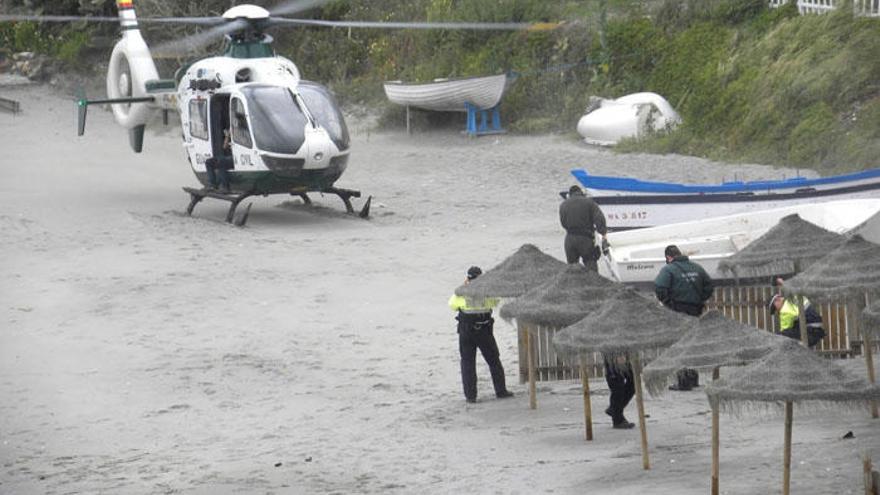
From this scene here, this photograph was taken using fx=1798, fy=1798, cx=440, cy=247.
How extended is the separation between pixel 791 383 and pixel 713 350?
51.6 inches

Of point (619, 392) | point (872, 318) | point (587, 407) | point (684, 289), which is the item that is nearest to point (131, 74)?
point (684, 289)

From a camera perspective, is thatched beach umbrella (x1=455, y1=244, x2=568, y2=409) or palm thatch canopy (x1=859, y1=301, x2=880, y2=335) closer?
palm thatch canopy (x1=859, y1=301, x2=880, y2=335)

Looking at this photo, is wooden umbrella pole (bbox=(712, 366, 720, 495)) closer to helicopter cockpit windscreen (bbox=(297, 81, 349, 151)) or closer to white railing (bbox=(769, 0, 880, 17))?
helicopter cockpit windscreen (bbox=(297, 81, 349, 151))

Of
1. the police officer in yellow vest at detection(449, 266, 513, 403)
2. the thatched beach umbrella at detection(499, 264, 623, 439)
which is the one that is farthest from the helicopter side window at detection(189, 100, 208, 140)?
the thatched beach umbrella at detection(499, 264, 623, 439)

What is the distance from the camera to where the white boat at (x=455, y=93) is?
40.3m

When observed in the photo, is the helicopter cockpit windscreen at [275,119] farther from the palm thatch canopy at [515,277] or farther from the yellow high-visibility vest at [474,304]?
the palm thatch canopy at [515,277]

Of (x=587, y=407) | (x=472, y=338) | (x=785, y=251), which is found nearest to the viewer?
(x=587, y=407)

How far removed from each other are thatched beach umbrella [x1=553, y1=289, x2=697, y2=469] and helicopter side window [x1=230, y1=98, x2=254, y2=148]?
A: 15.7 metres

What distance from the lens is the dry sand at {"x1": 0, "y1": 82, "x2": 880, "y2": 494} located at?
16.2 meters

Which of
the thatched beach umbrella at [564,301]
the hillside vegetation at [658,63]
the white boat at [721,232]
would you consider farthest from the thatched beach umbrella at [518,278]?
the hillside vegetation at [658,63]

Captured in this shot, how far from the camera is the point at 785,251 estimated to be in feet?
62.4

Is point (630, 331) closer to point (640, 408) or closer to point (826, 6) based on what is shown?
point (640, 408)

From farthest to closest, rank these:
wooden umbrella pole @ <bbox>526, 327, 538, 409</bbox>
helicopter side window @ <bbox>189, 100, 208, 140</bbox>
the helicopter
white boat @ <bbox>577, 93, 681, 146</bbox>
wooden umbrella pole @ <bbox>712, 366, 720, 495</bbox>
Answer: white boat @ <bbox>577, 93, 681, 146</bbox>
helicopter side window @ <bbox>189, 100, 208, 140</bbox>
the helicopter
wooden umbrella pole @ <bbox>526, 327, 538, 409</bbox>
wooden umbrella pole @ <bbox>712, 366, 720, 495</bbox>

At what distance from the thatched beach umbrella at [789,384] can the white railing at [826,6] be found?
24483 mm
